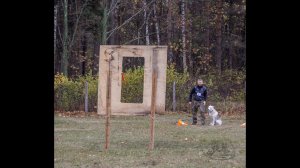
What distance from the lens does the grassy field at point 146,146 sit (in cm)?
1301

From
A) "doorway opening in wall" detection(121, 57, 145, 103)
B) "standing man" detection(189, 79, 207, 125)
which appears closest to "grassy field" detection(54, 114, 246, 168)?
"standing man" detection(189, 79, 207, 125)

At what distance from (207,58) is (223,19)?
3123 millimetres

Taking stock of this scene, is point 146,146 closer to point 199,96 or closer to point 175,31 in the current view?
point 199,96

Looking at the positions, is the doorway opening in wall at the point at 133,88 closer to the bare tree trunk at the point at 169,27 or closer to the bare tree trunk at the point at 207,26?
the bare tree trunk at the point at 169,27

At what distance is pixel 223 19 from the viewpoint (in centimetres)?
4281

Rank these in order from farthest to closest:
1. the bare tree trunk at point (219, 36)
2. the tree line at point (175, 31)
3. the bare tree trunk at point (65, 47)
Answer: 1. the bare tree trunk at point (219, 36)
2. the tree line at point (175, 31)
3. the bare tree trunk at point (65, 47)

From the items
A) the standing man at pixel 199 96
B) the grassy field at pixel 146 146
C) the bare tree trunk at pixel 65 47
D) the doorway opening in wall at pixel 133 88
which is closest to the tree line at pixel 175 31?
the bare tree trunk at pixel 65 47

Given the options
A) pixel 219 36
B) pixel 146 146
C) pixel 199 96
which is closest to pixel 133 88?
pixel 199 96

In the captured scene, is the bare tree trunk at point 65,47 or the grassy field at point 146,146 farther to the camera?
the bare tree trunk at point 65,47
